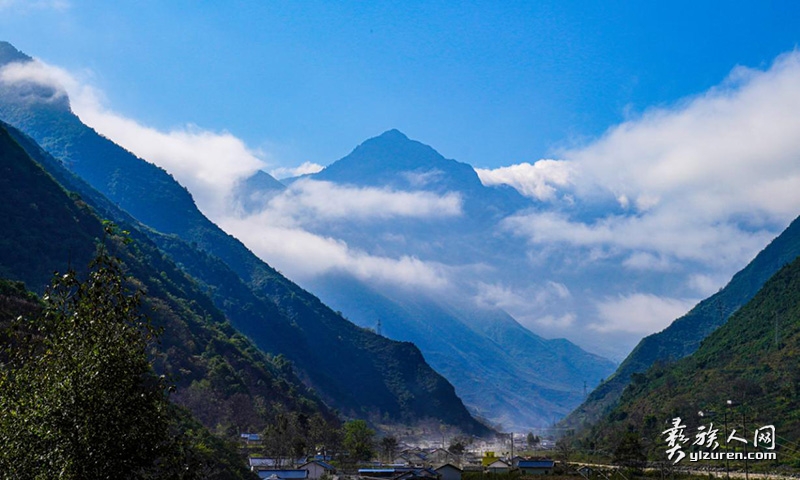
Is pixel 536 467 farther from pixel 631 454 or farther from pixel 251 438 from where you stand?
pixel 251 438

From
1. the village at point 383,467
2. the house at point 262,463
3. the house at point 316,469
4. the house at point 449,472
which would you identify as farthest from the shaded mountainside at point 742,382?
the house at point 262,463

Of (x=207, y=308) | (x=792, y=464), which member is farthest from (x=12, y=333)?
(x=207, y=308)

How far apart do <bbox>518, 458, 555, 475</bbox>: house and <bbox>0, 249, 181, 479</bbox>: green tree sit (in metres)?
110

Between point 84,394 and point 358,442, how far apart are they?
127 m

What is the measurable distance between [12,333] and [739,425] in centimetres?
11419

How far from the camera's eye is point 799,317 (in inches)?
5851

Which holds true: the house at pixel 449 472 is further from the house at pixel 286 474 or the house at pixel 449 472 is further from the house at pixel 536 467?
the house at pixel 286 474

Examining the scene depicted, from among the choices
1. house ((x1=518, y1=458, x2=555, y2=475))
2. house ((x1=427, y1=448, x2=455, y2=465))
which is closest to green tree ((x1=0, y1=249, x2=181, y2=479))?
house ((x1=518, y1=458, x2=555, y2=475))

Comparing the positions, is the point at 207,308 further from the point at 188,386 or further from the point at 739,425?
the point at 739,425

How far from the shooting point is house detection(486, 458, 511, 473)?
421 ft

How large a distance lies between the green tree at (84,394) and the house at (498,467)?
113417 mm

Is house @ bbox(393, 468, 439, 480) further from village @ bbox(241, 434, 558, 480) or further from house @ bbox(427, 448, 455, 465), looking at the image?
house @ bbox(427, 448, 455, 465)

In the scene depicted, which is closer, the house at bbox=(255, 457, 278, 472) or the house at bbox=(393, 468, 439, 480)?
the house at bbox=(393, 468, 439, 480)

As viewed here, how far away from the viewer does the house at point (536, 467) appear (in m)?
123
